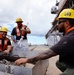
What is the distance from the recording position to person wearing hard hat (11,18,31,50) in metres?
8.30

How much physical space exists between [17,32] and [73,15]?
5.06 m

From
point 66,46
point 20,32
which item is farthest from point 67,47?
point 20,32

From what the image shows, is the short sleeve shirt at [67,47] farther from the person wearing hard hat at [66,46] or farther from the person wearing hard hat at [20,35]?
the person wearing hard hat at [20,35]

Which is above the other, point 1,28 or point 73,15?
point 73,15

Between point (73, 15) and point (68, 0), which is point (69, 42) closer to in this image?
point (73, 15)

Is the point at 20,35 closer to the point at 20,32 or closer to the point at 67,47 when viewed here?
the point at 20,32

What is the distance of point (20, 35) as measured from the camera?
8.44 metres

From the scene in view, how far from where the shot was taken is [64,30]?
3.60 m

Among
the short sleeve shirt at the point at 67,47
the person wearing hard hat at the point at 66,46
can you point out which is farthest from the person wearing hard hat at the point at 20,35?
the short sleeve shirt at the point at 67,47

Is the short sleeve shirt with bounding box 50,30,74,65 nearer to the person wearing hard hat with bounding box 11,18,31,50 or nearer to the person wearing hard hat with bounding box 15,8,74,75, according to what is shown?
the person wearing hard hat with bounding box 15,8,74,75

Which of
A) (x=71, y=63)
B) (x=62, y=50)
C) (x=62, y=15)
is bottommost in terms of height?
(x=71, y=63)

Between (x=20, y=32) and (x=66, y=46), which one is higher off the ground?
(x=66, y=46)

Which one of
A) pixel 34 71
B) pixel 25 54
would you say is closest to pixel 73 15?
pixel 34 71

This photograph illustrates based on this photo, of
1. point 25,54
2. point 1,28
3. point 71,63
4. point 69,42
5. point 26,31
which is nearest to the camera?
point 69,42
